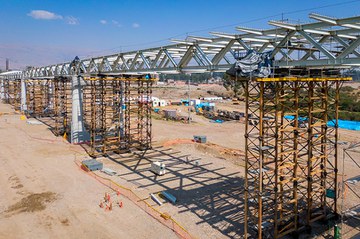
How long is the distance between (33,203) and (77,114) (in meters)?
14.8

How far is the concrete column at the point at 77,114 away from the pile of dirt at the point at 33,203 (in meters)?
13.1

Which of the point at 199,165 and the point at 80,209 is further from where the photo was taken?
the point at 199,165

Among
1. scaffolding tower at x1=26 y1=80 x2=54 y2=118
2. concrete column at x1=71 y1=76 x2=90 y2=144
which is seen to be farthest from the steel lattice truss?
scaffolding tower at x1=26 y1=80 x2=54 y2=118

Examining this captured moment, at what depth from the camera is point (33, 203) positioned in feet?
53.0

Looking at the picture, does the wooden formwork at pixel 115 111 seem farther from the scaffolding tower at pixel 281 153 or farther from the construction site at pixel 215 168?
Result: the scaffolding tower at pixel 281 153

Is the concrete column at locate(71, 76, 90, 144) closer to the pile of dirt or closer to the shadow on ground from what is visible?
the shadow on ground

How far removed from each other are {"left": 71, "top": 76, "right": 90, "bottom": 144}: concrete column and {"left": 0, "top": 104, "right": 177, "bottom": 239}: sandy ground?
3.97 meters

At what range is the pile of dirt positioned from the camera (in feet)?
50.6

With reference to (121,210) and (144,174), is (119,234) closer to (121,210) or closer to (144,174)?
(121,210)

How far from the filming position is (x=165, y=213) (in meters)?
15.2

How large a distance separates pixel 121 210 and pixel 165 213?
220 cm

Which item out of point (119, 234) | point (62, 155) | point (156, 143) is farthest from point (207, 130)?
point (119, 234)

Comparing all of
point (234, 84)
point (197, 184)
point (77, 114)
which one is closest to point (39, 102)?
point (77, 114)

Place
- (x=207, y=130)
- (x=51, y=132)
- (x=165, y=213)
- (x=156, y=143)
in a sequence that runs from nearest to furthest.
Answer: (x=165, y=213) < (x=156, y=143) < (x=51, y=132) < (x=207, y=130)
